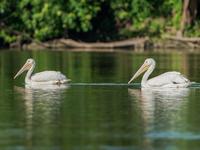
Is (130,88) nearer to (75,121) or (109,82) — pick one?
(109,82)

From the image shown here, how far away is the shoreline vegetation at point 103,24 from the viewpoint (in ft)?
139

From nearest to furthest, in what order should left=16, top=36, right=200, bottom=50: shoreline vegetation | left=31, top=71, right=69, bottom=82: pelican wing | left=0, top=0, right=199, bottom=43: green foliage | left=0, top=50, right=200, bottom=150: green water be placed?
left=0, top=50, right=200, bottom=150: green water
left=31, top=71, right=69, bottom=82: pelican wing
left=0, top=0, right=199, bottom=43: green foliage
left=16, top=36, right=200, bottom=50: shoreline vegetation

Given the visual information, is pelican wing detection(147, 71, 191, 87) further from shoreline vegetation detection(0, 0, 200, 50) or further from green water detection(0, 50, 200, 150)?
shoreline vegetation detection(0, 0, 200, 50)

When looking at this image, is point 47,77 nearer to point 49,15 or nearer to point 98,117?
point 98,117

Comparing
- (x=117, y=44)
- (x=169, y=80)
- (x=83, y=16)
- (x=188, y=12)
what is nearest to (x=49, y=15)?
(x=83, y=16)

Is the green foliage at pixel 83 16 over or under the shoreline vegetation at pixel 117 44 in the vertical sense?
over

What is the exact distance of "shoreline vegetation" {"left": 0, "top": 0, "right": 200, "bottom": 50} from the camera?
4250 cm

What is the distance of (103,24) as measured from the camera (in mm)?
46844

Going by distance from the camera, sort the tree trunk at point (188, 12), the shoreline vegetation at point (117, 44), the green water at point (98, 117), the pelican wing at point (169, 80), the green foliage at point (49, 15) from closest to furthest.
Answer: the green water at point (98, 117) → the pelican wing at point (169, 80) → the tree trunk at point (188, 12) → the green foliage at point (49, 15) → the shoreline vegetation at point (117, 44)

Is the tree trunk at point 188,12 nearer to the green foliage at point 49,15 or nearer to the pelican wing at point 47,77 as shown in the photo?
the green foliage at point 49,15

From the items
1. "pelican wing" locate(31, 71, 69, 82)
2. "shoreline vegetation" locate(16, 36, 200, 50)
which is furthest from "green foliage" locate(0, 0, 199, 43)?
"pelican wing" locate(31, 71, 69, 82)

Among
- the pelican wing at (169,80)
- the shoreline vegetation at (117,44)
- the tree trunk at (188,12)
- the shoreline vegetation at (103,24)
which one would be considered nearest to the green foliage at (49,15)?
the shoreline vegetation at (103,24)

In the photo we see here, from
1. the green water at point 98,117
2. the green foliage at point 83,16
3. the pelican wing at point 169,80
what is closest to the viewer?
the green water at point 98,117

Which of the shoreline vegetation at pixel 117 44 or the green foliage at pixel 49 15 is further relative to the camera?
the shoreline vegetation at pixel 117 44
